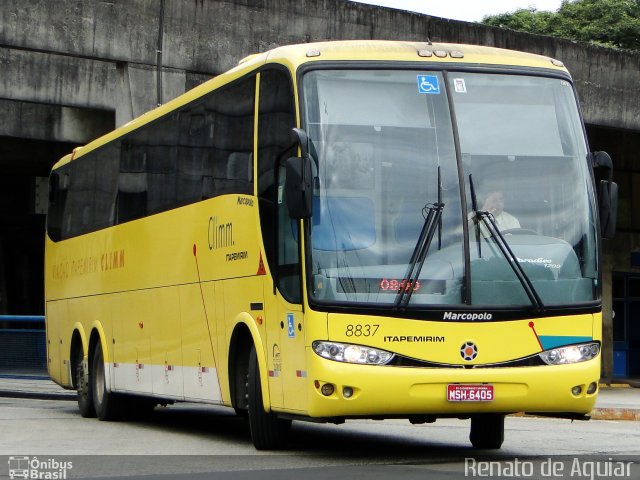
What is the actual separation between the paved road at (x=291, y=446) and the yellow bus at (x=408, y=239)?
504 millimetres

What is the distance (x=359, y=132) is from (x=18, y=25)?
13312 mm

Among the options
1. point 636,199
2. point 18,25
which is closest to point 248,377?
point 18,25

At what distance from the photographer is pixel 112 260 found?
1902 centimetres

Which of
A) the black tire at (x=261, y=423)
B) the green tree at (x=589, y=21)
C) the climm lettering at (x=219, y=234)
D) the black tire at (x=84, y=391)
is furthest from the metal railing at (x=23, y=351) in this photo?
the green tree at (x=589, y=21)

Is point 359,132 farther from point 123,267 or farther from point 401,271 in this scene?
point 123,267

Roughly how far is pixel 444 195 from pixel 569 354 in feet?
5.75

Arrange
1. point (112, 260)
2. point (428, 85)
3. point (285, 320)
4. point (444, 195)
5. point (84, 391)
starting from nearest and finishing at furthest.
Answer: point (444, 195), point (285, 320), point (428, 85), point (112, 260), point (84, 391)

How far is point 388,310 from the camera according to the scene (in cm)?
1179

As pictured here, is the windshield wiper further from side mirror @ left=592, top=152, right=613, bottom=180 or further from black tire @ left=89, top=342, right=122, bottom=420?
black tire @ left=89, top=342, right=122, bottom=420

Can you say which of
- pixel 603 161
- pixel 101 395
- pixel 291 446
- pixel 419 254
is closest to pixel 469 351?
pixel 419 254

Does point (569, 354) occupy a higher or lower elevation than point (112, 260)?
lower

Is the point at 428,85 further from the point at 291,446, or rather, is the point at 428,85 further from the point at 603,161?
the point at 291,446

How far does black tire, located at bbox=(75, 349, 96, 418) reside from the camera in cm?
2000

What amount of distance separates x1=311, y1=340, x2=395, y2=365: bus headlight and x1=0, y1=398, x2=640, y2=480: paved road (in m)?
0.88
